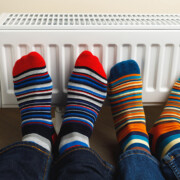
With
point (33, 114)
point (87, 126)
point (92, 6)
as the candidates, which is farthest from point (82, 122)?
point (92, 6)

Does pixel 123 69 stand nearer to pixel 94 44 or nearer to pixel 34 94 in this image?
pixel 94 44

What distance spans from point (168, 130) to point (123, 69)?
0.71 feet

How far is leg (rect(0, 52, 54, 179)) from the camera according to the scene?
1.82 feet

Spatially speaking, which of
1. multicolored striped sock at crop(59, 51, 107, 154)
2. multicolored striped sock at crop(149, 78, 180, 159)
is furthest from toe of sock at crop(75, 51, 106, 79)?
multicolored striped sock at crop(149, 78, 180, 159)

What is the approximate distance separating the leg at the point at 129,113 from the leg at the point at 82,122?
0.04 m

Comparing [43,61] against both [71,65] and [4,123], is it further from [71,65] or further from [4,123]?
[4,123]

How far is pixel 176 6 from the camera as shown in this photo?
0.86m

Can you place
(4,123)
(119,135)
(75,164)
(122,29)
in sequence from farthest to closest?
(4,123) → (119,135) → (122,29) → (75,164)

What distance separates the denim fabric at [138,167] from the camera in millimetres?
546

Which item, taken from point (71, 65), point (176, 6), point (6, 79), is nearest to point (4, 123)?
point (6, 79)

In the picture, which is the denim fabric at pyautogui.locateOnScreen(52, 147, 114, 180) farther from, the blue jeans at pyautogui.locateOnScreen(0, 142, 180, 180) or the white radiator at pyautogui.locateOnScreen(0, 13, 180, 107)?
the white radiator at pyautogui.locateOnScreen(0, 13, 180, 107)

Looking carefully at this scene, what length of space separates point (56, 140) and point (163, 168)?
294 mm

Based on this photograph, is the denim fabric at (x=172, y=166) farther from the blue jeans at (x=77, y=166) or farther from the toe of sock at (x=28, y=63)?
the toe of sock at (x=28, y=63)

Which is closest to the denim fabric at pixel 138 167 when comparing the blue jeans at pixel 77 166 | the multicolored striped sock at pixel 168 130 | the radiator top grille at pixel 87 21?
the blue jeans at pixel 77 166
